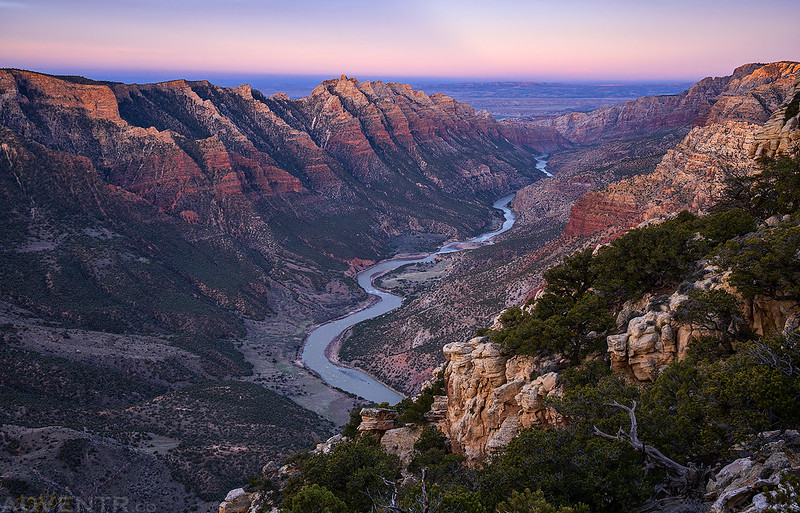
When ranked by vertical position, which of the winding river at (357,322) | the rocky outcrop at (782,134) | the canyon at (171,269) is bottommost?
the winding river at (357,322)

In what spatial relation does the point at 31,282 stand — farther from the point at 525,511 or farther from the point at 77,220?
the point at 525,511

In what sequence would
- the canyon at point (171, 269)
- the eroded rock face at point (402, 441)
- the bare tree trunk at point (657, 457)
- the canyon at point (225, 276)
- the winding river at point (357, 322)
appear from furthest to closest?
the winding river at point (357, 322) < the canyon at point (171, 269) < the canyon at point (225, 276) < the eroded rock face at point (402, 441) < the bare tree trunk at point (657, 457)

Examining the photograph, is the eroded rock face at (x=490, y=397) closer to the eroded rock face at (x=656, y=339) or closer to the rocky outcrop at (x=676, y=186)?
the eroded rock face at (x=656, y=339)

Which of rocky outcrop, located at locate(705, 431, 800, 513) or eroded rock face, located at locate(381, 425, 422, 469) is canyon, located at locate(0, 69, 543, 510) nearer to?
eroded rock face, located at locate(381, 425, 422, 469)

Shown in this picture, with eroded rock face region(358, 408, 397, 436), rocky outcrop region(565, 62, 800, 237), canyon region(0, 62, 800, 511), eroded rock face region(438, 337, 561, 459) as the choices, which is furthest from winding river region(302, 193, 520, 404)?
eroded rock face region(438, 337, 561, 459)

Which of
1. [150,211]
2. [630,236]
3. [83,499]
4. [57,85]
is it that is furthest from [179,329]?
[630,236]

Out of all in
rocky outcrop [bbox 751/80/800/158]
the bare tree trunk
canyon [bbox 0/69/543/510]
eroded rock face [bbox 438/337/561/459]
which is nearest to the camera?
the bare tree trunk

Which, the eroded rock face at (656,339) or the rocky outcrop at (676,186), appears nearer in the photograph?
the eroded rock face at (656,339)

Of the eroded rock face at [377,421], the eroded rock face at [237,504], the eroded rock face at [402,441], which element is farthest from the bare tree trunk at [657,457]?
the eroded rock face at [237,504]
